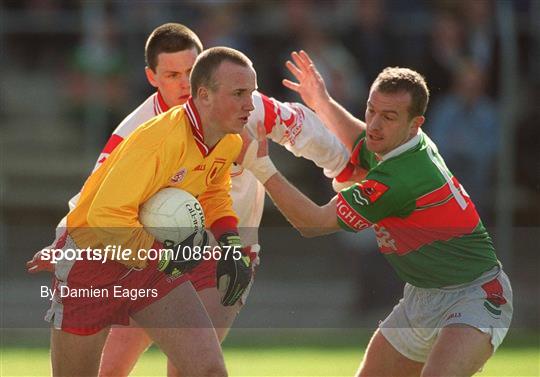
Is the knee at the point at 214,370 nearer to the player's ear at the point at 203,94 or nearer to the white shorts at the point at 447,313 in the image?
the white shorts at the point at 447,313

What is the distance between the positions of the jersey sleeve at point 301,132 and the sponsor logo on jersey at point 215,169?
20.9 inches

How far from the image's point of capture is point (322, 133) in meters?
6.86

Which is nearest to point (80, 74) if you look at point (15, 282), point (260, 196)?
point (15, 282)

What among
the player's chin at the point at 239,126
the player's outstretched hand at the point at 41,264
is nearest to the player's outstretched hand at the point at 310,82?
the player's chin at the point at 239,126

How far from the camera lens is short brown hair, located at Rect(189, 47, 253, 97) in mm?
5980

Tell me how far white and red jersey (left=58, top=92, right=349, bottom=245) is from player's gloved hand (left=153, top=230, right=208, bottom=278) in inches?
34.4

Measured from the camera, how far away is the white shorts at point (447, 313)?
5.98 m

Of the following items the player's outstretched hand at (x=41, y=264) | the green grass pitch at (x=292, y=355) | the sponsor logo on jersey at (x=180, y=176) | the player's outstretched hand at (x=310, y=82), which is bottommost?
the green grass pitch at (x=292, y=355)

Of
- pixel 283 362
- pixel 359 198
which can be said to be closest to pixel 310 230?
pixel 359 198

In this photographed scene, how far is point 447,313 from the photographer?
6117 millimetres

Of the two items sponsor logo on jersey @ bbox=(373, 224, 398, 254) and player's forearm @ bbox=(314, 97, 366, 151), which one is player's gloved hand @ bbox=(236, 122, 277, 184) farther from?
player's forearm @ bbox=(314, 97, 366, 151)

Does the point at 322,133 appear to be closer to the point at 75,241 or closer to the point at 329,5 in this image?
the point at 75,241

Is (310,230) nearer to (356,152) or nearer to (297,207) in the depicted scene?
(297,207)

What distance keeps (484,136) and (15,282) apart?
4836mm
